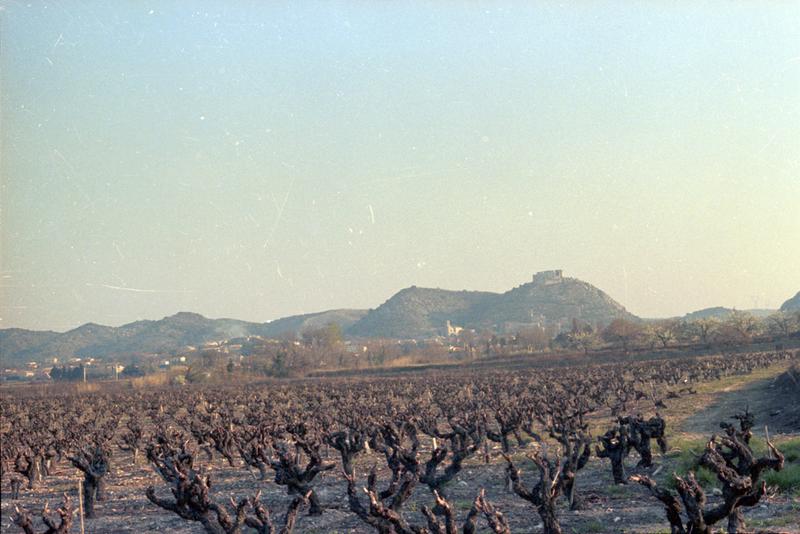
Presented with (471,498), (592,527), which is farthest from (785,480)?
(471,498)

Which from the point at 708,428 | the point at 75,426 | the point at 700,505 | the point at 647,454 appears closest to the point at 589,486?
the point at 647,454

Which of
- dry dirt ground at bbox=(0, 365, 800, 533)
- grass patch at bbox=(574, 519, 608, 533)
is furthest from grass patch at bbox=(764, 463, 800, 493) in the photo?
grass patch at bbox=(574, 519, 608, 533)

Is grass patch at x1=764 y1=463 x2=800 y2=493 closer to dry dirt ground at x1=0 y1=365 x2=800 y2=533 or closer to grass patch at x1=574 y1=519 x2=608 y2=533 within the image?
dry dirt ground at x1=0 y1=365 x2=800 y2=533

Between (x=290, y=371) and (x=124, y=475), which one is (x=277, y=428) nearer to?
(x=124, y=475)

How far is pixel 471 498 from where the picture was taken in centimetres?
2194

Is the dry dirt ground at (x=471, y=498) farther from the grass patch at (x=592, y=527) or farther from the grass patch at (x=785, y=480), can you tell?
the grass patch at (x=785, y=480)

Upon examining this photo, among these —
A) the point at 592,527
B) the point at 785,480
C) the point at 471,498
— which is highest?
the point at 785,480

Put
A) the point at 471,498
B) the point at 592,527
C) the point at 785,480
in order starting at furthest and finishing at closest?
the point at 471,498 < the point at 785,480 < the point at 592,527

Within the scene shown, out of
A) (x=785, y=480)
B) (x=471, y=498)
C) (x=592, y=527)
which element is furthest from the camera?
(x=471, y=498)

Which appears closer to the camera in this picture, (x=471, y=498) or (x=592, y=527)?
(x=592, y=527)

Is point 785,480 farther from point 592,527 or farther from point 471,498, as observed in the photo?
point 471,498

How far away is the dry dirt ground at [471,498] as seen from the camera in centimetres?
1727

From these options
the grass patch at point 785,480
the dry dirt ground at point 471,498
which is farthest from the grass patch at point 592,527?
the grass patch at point 785,480

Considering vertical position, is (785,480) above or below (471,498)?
above
